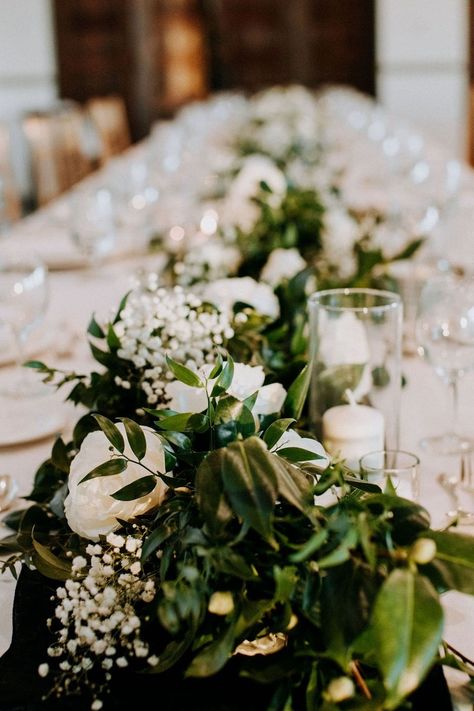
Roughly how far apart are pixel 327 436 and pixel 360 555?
0.42 meters

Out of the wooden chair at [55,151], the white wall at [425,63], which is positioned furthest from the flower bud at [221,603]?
the white wall at [425,63]

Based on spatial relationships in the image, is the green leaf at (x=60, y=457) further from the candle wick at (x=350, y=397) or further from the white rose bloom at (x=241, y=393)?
the candle wick at (x=350, y=397)

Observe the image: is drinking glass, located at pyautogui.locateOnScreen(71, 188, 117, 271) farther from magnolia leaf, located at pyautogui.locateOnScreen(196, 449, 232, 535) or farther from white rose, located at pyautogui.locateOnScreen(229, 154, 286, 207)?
magnolia leaf, located at pyautogui.locateOnScreen(196, 449, 232, 535)

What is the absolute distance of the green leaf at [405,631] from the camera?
518 millimetres

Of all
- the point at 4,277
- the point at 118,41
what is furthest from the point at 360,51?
the point at 4,277

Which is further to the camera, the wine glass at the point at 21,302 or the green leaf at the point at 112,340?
the wine glass at the point at 21,302

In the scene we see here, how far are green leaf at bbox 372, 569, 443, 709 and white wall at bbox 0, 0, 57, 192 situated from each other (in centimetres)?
809

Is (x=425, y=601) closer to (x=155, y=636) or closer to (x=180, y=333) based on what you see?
(x=155, y=636)

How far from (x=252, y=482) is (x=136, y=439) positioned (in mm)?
148

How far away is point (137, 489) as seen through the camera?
75 centimetres

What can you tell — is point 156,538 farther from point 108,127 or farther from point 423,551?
point 108,127

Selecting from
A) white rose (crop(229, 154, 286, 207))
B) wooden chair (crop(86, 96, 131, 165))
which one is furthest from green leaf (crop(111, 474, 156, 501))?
wooden chair (crop(86, 96, 131, 165))

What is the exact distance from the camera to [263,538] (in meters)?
0.65

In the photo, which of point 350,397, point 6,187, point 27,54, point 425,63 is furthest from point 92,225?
point 425,63
